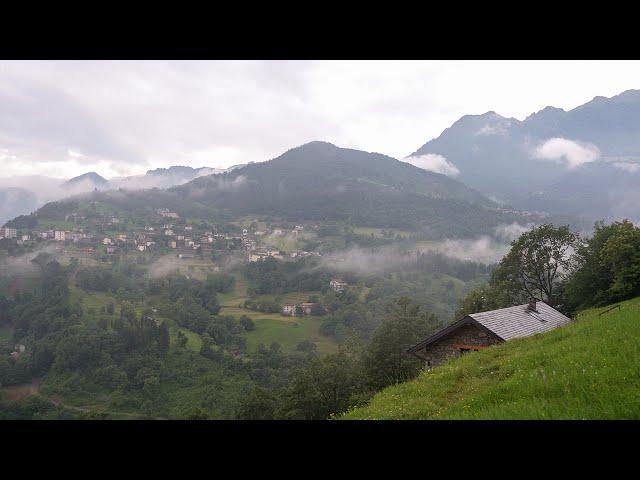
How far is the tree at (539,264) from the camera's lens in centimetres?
4172

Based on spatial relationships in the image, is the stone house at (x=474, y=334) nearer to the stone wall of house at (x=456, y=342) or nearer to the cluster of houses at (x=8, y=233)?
the stone wall of house at (x=456, y=342)

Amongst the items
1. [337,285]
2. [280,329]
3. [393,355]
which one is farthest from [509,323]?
[337,285]

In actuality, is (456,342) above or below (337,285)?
above

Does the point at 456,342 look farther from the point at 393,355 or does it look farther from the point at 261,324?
the point at 261,324

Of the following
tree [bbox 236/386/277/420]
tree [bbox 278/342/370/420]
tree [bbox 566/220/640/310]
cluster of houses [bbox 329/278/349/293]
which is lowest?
cluster of houses [bbox 329/278/349/293]

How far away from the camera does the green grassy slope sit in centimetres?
527

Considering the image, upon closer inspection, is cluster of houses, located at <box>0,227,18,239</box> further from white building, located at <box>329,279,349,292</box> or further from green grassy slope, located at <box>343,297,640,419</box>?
green grassy slope, located at <box>343,297,640,419</box>

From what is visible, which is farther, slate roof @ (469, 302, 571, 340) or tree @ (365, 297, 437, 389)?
tree @ (365, 297, 437, 389)

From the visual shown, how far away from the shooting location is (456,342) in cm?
2136

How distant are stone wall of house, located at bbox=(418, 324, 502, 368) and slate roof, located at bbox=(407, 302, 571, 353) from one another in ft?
1.17

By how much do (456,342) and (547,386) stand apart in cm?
1535

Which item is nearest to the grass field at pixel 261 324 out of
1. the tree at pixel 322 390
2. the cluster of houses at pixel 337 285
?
the cluster of houses at pixel 337 285

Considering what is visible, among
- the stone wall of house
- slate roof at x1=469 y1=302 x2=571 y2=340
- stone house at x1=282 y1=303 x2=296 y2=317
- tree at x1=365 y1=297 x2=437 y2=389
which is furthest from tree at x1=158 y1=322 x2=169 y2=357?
slate roof at x1=469 y1=302 x2=571 y2=340
